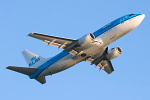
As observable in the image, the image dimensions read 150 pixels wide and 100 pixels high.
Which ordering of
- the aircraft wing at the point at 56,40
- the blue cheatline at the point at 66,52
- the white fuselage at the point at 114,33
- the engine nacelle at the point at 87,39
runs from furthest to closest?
the blue cheatline at the point at 66,52 < the white fuselage at the point at 114,33 < the engine nacelle at the point at 87,39 < the aircraft wing at the point at 56,40

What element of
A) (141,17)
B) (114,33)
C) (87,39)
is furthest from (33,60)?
(141,17)

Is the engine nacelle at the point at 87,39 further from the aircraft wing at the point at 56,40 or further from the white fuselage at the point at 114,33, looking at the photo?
the white fuselage at the point at 114,33

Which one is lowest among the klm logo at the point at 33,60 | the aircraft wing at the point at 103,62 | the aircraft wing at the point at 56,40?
the aircraft wing at the point at 103,62

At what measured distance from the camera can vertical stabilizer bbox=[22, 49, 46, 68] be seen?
53906 mm

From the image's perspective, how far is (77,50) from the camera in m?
46.4

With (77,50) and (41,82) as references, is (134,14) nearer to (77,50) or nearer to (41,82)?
(77,50)

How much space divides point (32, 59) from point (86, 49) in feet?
48.7

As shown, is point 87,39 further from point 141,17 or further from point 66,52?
point 141,17

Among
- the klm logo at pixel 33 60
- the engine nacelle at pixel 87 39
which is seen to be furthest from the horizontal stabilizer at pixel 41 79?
the engine nacelle at pixel 87 39

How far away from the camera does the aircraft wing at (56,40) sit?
1677 inches

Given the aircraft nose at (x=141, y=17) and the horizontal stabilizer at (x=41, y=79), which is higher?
the aircraft nose at (x=141, y=17)

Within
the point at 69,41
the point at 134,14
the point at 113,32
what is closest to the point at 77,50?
the point at 69,41

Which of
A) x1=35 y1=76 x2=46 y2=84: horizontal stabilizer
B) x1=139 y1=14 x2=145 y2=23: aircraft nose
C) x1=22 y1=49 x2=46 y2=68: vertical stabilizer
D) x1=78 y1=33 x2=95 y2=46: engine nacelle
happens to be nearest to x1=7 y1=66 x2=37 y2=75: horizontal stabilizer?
x1=35 y1=76 x2=46 y2=84: horizontal stabilizer

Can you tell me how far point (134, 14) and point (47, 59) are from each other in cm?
1699
